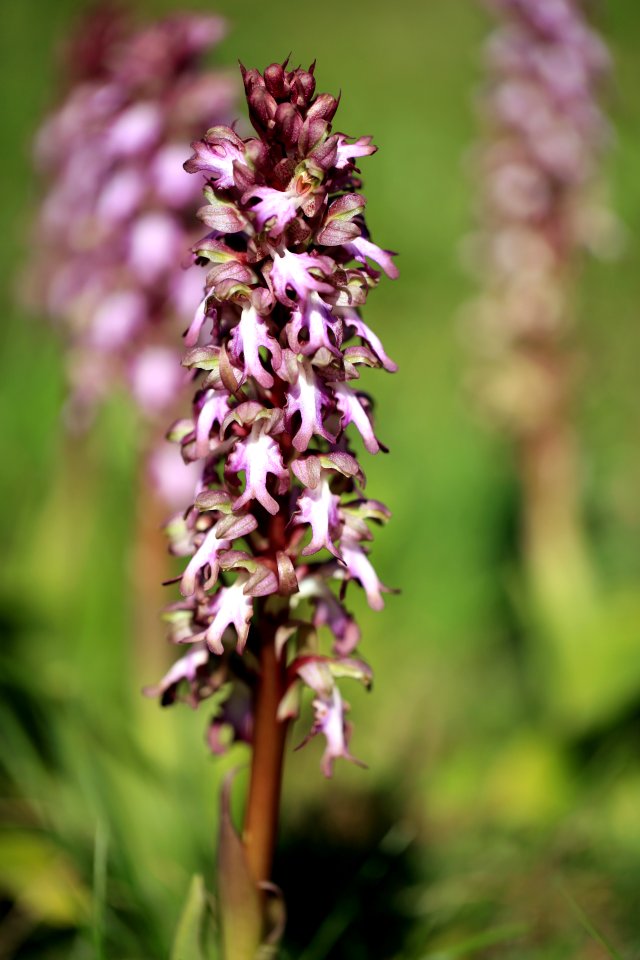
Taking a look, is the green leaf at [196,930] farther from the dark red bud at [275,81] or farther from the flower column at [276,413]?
the dark red bud at [275,81]

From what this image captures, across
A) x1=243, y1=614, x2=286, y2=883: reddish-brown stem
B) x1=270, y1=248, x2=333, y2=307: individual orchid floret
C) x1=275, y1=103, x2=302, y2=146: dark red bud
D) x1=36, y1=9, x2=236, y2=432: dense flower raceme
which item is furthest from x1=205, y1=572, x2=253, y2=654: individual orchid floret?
x1=36, y1=9, x2=236, y2=432: dense flower raceme

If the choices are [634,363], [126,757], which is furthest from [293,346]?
[634,363]

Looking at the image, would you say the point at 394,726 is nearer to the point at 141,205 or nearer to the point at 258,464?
the point at 141,205

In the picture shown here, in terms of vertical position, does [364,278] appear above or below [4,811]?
above

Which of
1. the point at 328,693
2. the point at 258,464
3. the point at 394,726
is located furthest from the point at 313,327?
the point at 394,726

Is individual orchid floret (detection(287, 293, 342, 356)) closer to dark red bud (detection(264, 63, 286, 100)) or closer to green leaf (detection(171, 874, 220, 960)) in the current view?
dark red bud (detection(264, 63, 286, 100))

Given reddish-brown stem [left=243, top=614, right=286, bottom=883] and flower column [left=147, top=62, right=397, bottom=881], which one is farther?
reddish-brown stem [left=243, top=614, right=286, bottom=883]

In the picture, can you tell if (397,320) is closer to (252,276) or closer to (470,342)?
(470,342)
